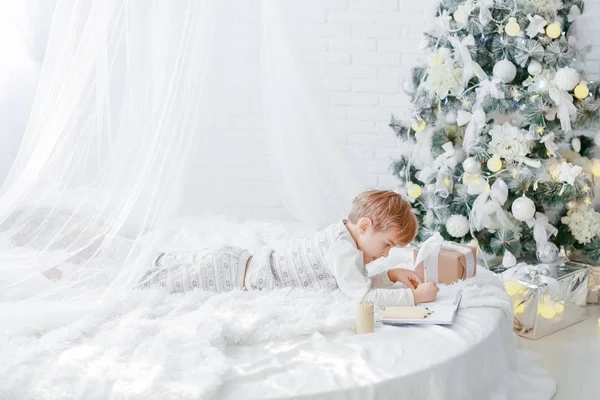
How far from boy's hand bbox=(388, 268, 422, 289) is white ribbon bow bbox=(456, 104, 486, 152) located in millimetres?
1133

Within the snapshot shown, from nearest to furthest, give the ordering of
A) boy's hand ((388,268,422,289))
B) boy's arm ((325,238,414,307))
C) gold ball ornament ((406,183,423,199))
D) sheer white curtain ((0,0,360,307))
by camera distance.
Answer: sheer white curtain ((0,0,360,307)), boy's arm ((325,238,414,307)), boy's hand ((388,268,422,289)), gold ball ornament ((406,183,423,199))

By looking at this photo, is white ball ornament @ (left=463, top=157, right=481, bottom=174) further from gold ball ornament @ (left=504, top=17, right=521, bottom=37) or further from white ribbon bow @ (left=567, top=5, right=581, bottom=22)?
white ribbon bow @ (left=567, top=5, right=581, bottom=22)

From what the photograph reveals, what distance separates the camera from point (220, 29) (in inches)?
108

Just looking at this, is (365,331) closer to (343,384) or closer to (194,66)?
(343,384)

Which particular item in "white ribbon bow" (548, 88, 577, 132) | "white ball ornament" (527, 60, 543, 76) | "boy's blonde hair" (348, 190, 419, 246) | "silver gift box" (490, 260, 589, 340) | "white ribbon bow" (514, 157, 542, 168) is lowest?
"silver gift box" (490, 260, 589, 340)

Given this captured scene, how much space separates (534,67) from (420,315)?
164cm

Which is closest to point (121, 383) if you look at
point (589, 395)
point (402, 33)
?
point (589, 395)

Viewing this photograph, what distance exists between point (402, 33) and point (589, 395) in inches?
96.4

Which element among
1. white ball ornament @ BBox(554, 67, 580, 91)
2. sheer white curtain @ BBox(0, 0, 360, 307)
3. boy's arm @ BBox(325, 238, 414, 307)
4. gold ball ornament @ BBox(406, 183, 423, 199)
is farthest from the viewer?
gold ball ornament @ BBox(406, 183, 423, 199)

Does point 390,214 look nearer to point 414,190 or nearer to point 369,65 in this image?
point 414,190

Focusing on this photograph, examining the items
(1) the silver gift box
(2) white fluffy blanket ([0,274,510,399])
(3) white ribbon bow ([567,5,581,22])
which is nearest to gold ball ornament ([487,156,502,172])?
(1) the silver gift box

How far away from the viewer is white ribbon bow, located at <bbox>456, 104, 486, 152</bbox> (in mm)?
3676

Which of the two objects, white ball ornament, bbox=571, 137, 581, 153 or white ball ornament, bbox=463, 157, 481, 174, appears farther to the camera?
white ball ornament, bbox=571, 137, 581, 153

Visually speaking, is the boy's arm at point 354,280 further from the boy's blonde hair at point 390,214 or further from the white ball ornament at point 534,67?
the white ball ornament at point 534,67
